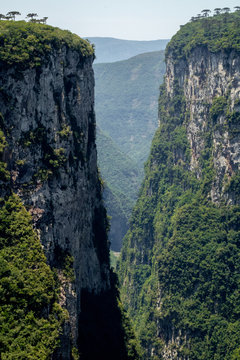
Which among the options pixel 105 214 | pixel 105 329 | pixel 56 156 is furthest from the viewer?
pixel 105 214

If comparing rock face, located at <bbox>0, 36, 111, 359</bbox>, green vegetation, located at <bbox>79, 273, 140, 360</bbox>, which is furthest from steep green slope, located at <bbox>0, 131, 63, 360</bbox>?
green vegetation, located at <bbox>79, 273, 140, 360</bbox>

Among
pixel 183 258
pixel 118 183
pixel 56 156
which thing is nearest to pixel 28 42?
pixel 56 156

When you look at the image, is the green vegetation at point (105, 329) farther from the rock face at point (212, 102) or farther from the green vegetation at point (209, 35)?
the green vegetation at point (209, 35)

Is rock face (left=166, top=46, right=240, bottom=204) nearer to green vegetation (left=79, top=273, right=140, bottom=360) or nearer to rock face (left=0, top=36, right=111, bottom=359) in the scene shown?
green vegetation (left=79, top=273, right=140, bottom=360)

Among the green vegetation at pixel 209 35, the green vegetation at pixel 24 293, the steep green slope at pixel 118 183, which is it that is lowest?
the steep green slope at pixel 118 183

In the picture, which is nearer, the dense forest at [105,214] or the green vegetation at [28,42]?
the dense forest at [105,214]

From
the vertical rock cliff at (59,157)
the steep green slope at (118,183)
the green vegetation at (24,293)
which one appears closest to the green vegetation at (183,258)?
the vertical rock cliff at (59,157)

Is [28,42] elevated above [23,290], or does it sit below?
above

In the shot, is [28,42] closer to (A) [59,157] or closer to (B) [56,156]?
(B) [56,156]
